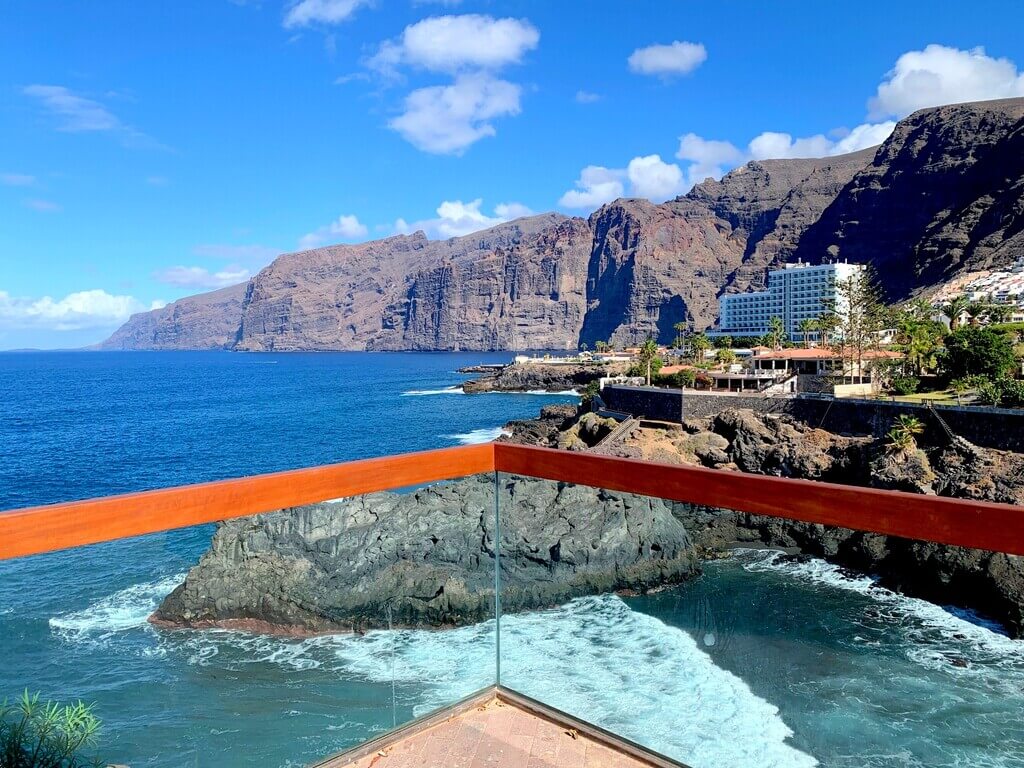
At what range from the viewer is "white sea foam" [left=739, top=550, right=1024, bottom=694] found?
5.84ft

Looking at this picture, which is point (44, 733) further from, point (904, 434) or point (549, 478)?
point (904, 434)

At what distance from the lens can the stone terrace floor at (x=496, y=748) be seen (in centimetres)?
230

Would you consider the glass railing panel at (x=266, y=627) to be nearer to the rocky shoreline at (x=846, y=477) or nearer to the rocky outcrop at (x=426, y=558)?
the rocky outcrop at (x=426, y=558)

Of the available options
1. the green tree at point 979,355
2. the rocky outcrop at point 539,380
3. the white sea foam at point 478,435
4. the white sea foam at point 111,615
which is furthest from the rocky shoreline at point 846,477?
the rocky outcrop at point 539,380

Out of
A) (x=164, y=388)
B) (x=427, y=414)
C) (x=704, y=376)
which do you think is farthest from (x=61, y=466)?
(x=164, y=388)

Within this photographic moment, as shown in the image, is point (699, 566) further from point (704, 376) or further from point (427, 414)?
point (427, 414)

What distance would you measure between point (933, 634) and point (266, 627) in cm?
216

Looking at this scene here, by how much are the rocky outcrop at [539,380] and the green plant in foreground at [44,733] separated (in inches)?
2484

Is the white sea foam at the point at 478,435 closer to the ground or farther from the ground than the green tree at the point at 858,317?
closer to the ground

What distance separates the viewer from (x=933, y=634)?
2.13m

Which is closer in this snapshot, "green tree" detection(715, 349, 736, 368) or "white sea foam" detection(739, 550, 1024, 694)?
"white sea foam" detection(739, 550, 1024, 694)

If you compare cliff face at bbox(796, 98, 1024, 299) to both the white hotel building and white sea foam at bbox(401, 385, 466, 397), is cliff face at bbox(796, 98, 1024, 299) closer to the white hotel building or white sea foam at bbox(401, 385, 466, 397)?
the white hotel building

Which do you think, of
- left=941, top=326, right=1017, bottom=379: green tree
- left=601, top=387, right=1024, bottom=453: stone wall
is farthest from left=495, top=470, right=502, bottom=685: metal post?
left=941, top=326, right=1017, bottom=379: green tree

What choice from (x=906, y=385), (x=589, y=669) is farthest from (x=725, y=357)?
(x=589, y=669)
